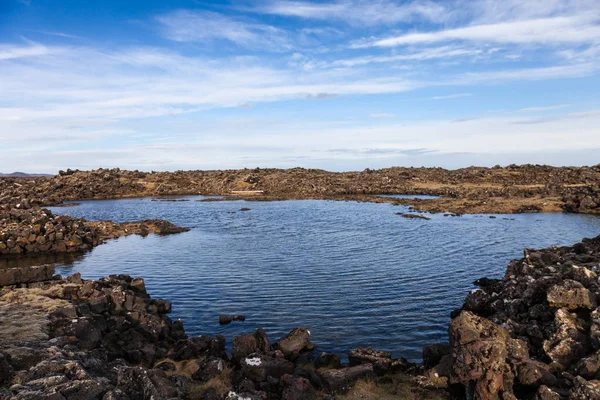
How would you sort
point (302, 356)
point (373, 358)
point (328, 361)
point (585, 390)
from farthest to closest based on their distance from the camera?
point (302, 356) < point (328, 361) < point (373, 358) < point (585, 390)

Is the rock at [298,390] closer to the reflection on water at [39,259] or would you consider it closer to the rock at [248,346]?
the rock at [248,346]

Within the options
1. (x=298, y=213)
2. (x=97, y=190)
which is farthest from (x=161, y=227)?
(x=97, y=190)

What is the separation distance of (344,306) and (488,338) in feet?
38.7

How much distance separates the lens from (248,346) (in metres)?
18.4

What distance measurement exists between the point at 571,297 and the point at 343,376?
10.1m

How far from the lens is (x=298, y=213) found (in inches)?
2916

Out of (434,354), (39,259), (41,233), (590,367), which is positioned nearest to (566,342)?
(590,367)

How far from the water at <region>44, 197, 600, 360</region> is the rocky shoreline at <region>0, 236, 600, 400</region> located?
2468 millimetres

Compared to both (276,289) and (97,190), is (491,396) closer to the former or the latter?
(276,289)

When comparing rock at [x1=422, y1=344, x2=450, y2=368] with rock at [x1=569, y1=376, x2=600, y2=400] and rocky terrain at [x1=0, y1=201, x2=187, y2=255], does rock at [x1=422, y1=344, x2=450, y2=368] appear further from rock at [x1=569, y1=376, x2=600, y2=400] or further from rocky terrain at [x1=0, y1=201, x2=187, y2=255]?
rocky terrain at [x1=0, y1=201, x2=187, y2=255]

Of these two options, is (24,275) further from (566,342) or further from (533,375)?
(566,342)

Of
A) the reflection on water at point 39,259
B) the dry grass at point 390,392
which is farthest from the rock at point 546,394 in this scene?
the reflection on water at point 39,259

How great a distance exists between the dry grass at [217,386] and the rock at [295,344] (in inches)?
111

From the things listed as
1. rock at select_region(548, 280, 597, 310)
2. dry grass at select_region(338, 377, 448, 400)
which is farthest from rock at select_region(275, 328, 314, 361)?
rock at select_region(548, 280, 597, 310)
